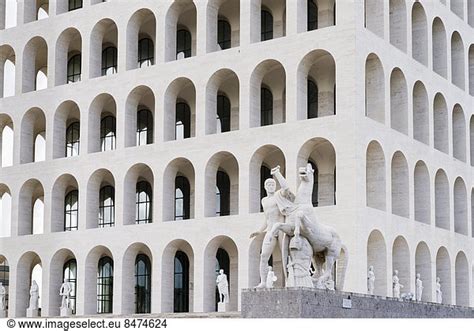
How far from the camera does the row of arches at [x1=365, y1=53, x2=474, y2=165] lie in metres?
45.6

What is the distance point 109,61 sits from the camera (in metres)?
56.3

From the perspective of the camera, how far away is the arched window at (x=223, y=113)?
170 feet

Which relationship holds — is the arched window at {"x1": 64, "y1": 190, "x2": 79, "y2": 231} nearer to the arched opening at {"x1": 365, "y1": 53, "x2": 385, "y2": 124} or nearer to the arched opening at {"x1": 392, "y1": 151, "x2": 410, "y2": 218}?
the arched opening at {"x1": 392, "y1": 151, "x2": 410, "y2": 218}

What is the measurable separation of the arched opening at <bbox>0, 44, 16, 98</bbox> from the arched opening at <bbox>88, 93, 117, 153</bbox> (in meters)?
5.67

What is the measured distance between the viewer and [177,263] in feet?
174

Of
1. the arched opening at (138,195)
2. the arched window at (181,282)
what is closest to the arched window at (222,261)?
the arched window at (181,282)

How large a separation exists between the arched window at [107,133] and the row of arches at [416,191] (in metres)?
15.8

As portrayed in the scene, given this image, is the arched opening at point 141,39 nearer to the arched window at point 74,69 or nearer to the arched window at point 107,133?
the arched window at point 107,133

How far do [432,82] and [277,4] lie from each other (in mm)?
8316

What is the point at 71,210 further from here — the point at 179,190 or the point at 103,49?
the point at 103,49

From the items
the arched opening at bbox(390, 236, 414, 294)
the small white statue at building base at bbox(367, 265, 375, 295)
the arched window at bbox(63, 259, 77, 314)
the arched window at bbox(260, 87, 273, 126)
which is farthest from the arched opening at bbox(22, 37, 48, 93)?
the small white statue at building base at bbox(367, 265, 375, 295)

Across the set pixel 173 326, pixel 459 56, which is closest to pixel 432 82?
pixel 459 56

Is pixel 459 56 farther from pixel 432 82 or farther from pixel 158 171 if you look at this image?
pixel 158 171

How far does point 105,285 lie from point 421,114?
18.3 metres
